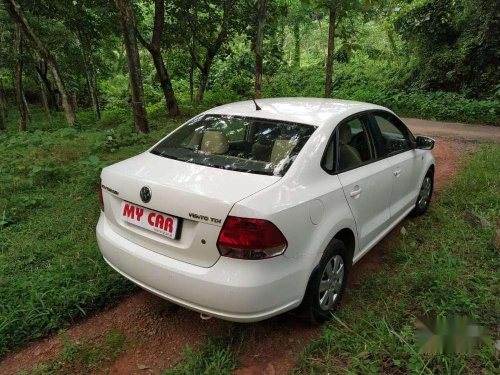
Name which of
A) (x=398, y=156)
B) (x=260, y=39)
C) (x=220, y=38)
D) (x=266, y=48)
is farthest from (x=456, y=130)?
(x=266, y=48)

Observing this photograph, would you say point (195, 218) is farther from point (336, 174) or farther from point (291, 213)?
point (336, 174)

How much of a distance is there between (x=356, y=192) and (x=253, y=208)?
1.15 meters

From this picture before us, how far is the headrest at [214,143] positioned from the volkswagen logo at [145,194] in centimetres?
65

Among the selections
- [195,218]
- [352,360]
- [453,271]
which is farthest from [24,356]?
[453,271]

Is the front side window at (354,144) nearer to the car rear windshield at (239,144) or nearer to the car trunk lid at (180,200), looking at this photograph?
the car rear windshield at (239,144)

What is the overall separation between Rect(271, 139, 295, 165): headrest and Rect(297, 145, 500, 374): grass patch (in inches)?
47.2

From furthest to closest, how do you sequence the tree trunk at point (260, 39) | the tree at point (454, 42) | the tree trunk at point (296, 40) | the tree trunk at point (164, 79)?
the tree trunk at point (296, 40) < the tree at point (454, 42) < the tree trunk at point (164, 79) < the tree trunk at point (260, 39)

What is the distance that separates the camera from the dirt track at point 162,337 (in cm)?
263

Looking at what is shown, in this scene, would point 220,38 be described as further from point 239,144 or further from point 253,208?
point 253,208

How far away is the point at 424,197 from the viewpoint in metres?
4.92

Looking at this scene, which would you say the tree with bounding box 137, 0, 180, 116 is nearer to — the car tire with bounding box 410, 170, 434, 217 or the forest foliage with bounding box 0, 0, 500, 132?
the forest foliage with bounding box 0, 0, 500, 132

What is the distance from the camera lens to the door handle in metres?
3.01

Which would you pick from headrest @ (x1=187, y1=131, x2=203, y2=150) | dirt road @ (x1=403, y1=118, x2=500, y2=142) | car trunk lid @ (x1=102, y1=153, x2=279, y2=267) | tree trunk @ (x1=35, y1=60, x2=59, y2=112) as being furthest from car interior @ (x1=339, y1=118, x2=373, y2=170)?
tree trunk @ (x1=35, y1=60, x2=59, y2=112)

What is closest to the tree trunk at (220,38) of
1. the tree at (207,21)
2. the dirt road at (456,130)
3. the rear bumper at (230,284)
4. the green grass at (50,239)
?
the tree at (207,21)
